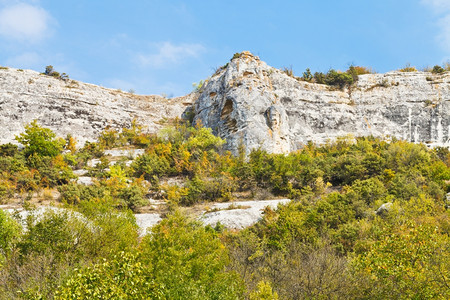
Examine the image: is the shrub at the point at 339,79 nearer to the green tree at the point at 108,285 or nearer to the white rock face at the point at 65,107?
the white rock face at the point at 65,107

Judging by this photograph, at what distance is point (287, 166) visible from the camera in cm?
3341

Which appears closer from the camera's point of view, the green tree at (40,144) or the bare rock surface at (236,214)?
the bare rock surface at (236,214)

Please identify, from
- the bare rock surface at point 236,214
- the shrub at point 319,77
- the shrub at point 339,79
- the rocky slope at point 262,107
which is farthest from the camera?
the shrub at point 319,77

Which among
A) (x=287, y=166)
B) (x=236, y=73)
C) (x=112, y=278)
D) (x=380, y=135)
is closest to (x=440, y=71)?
(x=380, y=135)

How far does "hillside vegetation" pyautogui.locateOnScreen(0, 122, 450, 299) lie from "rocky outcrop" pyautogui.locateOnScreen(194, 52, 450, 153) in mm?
3139

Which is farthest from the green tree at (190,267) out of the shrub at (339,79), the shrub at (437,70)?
the shrub at (437,70)

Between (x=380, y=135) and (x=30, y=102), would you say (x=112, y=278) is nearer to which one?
(x=30, y=102)

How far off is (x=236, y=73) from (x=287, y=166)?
18.2 m

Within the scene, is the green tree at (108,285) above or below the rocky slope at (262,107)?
below

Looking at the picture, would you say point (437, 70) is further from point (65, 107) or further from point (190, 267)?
point (190, 267)

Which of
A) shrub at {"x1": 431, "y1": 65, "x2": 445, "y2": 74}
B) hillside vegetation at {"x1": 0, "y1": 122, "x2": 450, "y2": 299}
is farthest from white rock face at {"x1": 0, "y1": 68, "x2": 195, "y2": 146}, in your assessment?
shrub at {"x1": 431, "y1": 65, "x2": 445, "y2": 74}

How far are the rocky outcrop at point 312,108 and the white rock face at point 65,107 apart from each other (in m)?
9.29

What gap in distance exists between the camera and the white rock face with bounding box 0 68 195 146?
41719 millimetres

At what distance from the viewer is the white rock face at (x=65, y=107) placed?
4172cm
